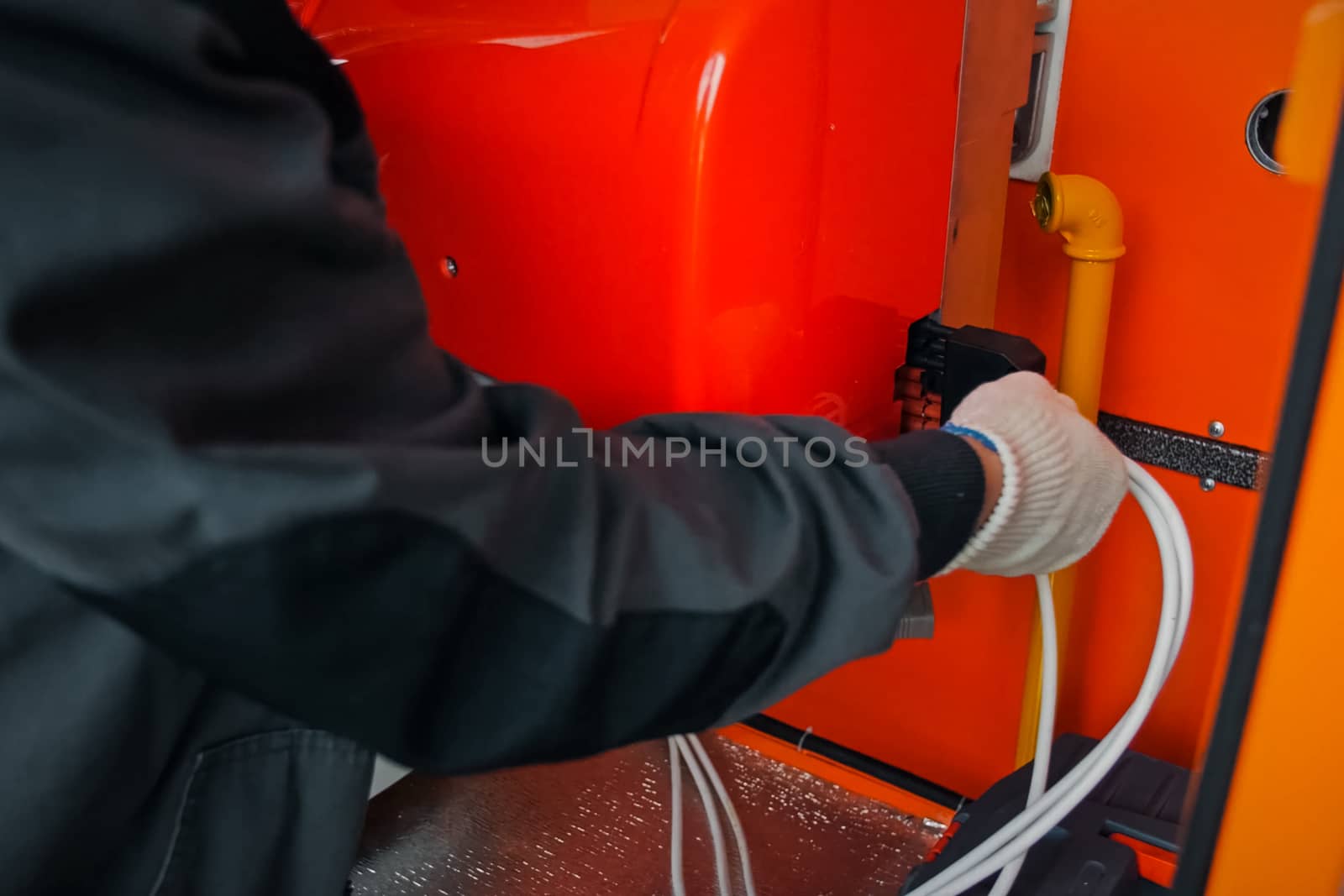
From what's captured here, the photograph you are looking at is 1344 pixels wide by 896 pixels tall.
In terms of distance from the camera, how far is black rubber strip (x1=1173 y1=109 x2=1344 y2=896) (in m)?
0.32

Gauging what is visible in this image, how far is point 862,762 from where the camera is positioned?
1.22m

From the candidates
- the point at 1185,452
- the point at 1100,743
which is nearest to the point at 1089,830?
the point at 1100,743

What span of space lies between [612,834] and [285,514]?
2.92 feet

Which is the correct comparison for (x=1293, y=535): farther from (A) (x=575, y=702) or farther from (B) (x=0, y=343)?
(B) (x=0, y=343)

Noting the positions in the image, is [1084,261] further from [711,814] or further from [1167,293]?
[711,814]

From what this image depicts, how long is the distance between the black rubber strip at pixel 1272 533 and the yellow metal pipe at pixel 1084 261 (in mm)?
486

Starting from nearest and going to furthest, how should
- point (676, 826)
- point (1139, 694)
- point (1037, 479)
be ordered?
point (1037, 479)
point (1139, 694)
point (676, 826)

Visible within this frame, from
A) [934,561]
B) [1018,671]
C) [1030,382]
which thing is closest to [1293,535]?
[934,561]

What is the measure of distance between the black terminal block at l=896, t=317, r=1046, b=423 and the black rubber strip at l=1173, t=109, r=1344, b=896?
37 centimetres

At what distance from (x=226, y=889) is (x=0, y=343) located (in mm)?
406

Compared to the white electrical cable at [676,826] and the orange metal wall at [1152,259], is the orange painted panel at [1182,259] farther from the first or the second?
the white electrical cable at [676,826]

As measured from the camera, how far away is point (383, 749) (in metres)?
0.46

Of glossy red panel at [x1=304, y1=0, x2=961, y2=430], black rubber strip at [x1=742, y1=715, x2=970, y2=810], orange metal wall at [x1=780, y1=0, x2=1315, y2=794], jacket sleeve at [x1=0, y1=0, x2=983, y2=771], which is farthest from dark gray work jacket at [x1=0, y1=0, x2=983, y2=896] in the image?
black rubber strip at [x1=742, y1=715, x2=970, y2=810]

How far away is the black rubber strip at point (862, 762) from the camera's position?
1.17 meters
